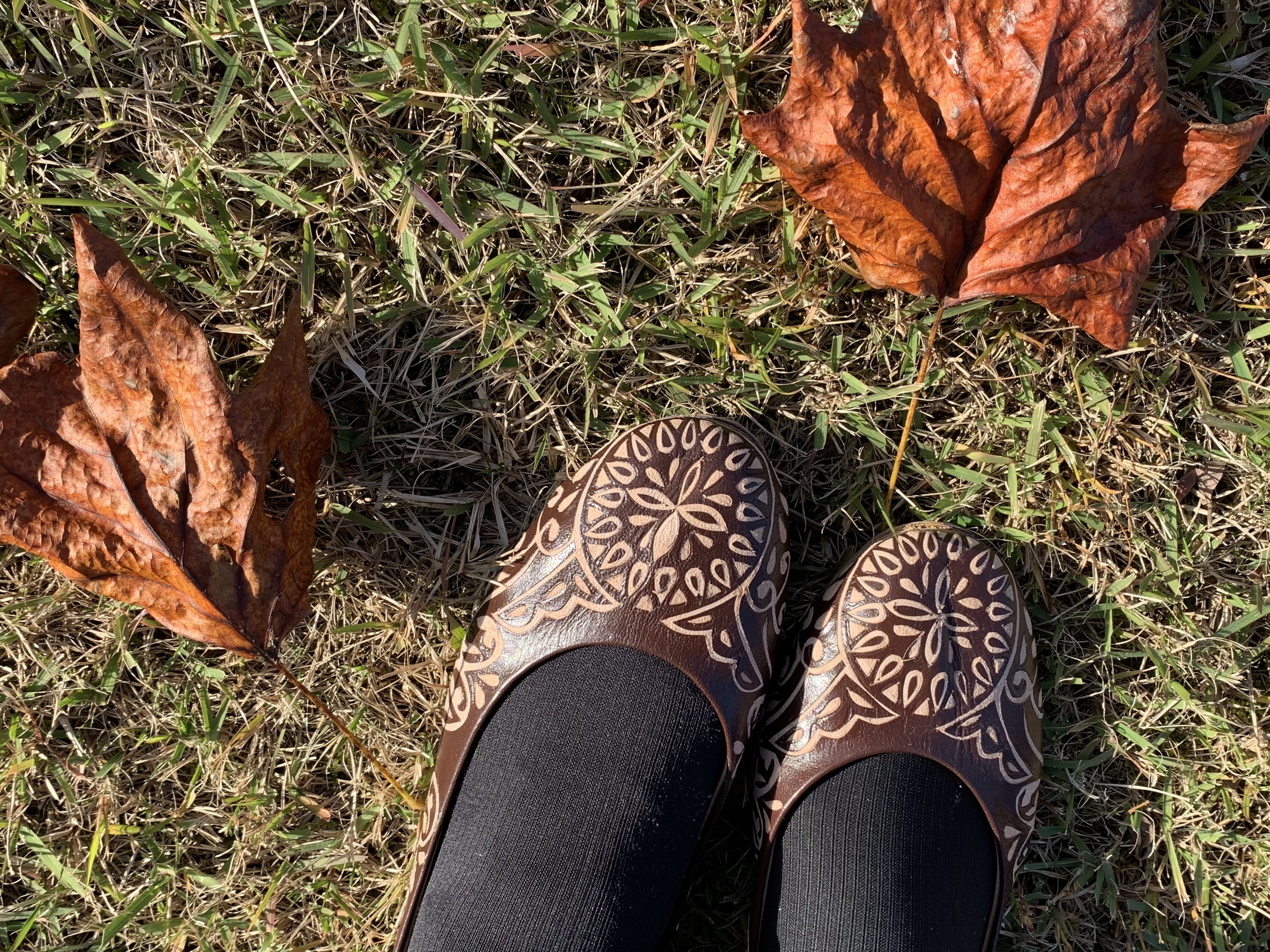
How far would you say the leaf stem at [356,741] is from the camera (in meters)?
1.47

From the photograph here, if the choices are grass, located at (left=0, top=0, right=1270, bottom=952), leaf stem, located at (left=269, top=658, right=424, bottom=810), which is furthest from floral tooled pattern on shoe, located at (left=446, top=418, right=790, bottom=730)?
leaf stem, located at (left=269, top=658, right=424, bottom=810)

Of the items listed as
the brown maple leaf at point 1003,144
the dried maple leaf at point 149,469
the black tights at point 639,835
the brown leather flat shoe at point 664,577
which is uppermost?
the brown maple leaf at point 1003,144

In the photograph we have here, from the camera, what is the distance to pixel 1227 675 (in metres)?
1.58

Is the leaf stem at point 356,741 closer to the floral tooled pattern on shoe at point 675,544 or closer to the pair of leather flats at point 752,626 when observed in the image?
the pair of leather flats at point 752,626

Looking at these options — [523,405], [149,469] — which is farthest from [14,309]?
[523,405]

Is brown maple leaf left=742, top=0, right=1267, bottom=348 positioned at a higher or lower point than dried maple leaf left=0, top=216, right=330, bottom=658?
higher

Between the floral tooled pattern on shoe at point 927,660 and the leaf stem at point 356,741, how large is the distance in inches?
24.0

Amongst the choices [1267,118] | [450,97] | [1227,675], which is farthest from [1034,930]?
[450,97]

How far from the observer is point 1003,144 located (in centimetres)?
129

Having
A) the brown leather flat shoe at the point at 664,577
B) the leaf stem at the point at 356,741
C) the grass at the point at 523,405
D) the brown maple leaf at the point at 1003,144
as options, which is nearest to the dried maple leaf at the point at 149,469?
the leaf stem at the point at 356,741

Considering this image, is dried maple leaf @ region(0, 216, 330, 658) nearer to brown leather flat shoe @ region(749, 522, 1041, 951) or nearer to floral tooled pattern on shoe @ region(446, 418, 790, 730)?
floral tooled pattern on shoe @ region(446, 418, 790, 730)

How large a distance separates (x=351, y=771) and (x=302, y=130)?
3.60 feet

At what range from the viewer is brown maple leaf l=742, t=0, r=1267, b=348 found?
1244 millimetres

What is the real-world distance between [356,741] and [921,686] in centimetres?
93
